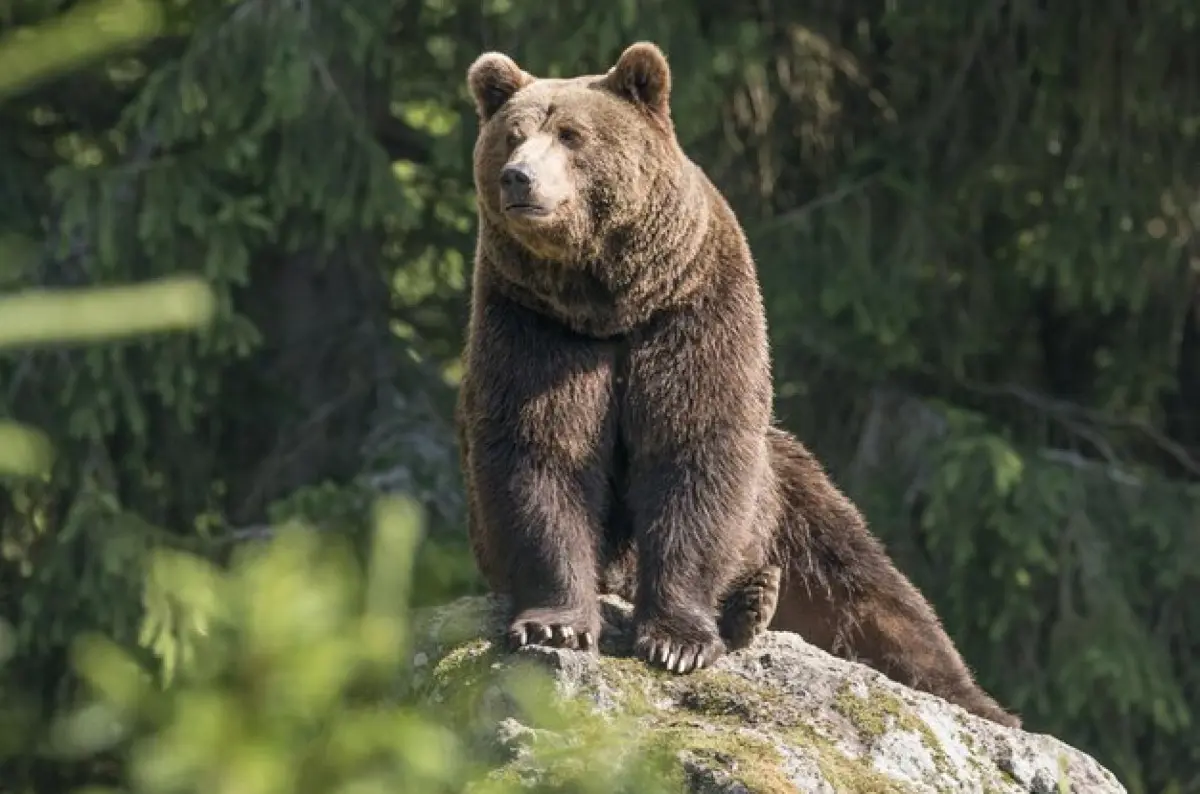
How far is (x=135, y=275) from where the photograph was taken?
895cm

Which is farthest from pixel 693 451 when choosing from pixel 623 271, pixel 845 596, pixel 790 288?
pixel 790 288

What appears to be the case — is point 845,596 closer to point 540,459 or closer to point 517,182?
point 540,459

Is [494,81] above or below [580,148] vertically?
above

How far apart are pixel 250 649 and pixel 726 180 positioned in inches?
334

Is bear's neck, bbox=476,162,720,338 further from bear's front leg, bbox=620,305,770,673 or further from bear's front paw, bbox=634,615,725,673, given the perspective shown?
bear's front paw, bbox=634,615,725,673

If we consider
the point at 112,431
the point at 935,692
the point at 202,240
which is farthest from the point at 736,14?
the point at 935,692

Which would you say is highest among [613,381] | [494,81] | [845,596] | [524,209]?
[494,81]

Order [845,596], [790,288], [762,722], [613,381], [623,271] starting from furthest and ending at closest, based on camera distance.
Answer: [790,288] → [845,596] → [623,271] → [613,381] → [762,722]

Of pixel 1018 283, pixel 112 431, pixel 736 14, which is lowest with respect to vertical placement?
pixel 112 431

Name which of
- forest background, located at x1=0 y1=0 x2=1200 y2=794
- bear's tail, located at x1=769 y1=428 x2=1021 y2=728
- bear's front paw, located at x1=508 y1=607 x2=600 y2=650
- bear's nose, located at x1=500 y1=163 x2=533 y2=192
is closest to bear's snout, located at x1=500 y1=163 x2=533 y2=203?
bear's nose, located at x1=500 y1=163 x2=533 y2=192

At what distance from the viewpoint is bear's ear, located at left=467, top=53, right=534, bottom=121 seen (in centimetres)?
489

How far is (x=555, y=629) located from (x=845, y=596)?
1265mm

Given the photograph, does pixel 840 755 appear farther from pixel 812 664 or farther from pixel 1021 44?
pixel 1021 44

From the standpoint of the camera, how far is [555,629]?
13.9ft
